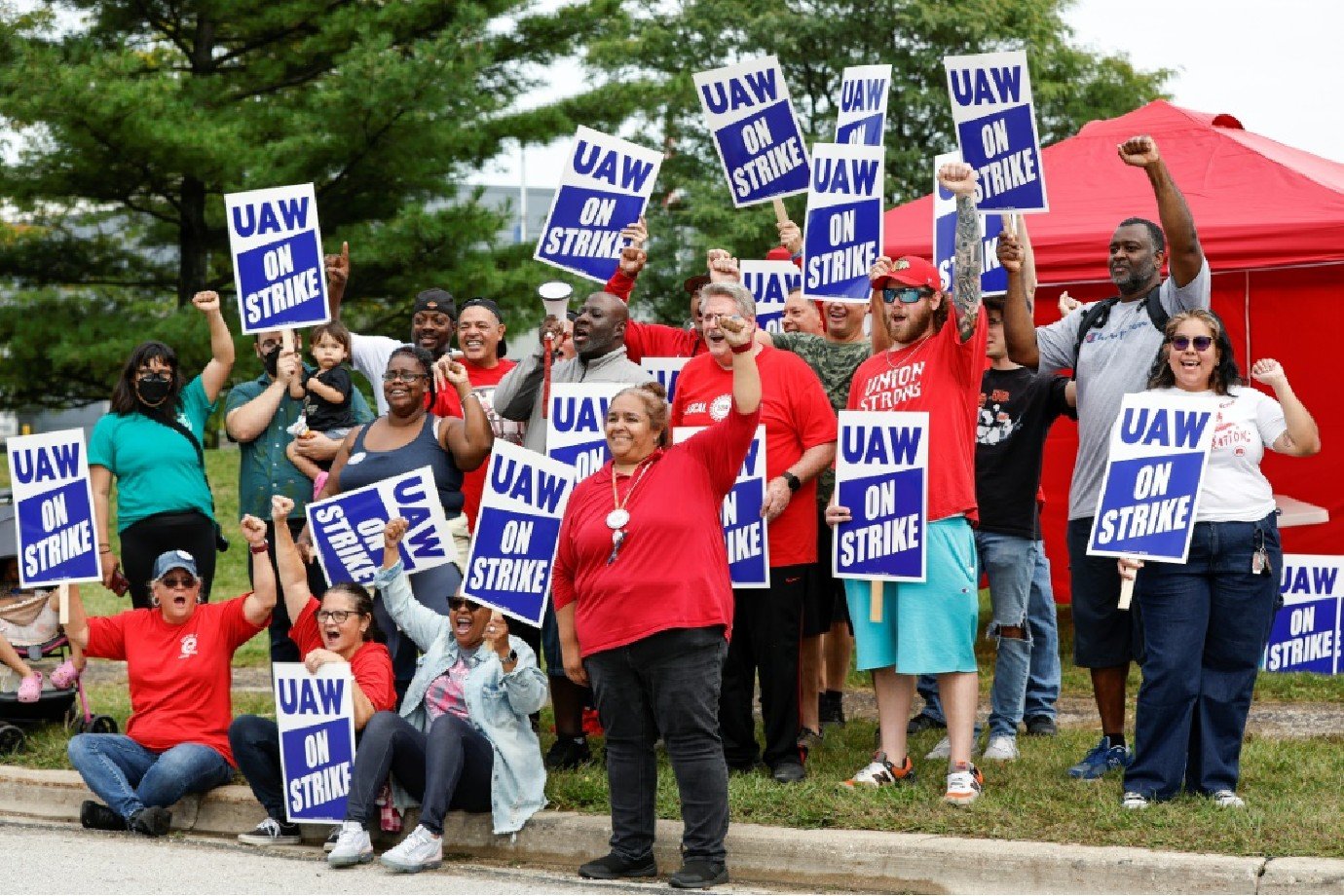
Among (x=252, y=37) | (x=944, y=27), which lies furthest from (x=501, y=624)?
(x=944, y=27)

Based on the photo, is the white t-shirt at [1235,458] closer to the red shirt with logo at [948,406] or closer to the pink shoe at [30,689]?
the red shirt with logo at [948,406]

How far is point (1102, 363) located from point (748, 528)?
Result: 1609mm

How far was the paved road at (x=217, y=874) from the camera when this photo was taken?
258 inches

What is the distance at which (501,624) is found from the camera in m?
7.31

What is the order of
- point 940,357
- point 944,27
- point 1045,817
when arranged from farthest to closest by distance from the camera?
point 944,27 < point 940,357 < point 1045,817

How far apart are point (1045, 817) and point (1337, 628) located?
9.84 feet

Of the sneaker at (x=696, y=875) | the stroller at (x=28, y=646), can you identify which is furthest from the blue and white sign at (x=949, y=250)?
the stroller at (x=28, y=646)

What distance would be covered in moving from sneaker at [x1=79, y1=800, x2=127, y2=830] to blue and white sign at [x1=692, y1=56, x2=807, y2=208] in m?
4.49

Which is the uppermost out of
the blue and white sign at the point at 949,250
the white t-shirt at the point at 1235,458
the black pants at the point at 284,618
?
the blue and white sign at the point at 949,250

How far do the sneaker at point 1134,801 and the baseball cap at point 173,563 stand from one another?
4156 mm

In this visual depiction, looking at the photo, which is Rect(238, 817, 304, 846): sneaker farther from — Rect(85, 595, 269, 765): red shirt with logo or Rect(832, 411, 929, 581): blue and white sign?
Rect(832, 411, 929, 581): blue and white sign

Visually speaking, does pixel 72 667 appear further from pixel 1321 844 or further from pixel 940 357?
pixel 1321 844

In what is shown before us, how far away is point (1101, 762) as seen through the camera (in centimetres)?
750

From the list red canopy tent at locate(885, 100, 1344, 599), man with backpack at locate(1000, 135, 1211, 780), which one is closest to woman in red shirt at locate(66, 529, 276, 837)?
man with backpack at locate(1000, 135, 1211, 780)
